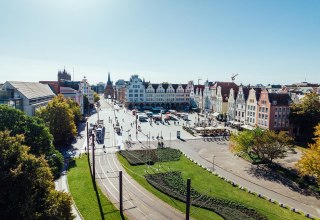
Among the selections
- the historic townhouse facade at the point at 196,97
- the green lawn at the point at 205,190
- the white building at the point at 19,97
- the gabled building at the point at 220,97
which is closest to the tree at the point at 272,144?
the green lawn at the point at 205,190

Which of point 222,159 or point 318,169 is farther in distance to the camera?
point 222,159

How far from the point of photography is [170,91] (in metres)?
134

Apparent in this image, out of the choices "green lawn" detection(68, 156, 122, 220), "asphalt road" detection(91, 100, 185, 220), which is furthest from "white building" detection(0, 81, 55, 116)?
"green lawn" detection(68, 156, 122, 220)

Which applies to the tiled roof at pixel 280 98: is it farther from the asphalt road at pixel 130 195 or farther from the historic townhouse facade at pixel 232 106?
the asphalt road at pixel 130 195

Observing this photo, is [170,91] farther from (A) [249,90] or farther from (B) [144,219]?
(B) [144,219]

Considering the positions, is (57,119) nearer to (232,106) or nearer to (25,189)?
(25,189)

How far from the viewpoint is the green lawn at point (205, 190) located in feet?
94.3

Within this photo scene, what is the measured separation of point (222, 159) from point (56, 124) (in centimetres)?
3523

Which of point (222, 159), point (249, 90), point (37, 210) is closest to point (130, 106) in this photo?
point (249, 90)

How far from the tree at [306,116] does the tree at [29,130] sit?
→ 197 ft

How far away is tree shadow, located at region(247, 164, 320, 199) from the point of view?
35.4m

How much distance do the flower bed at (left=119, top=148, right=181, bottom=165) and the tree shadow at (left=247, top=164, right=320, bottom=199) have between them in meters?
15.1

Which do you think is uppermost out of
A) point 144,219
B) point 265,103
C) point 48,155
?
point 265,103

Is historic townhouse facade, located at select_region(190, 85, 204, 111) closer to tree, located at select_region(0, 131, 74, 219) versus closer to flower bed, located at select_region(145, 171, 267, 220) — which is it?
flower bed, located at select_region(145, 171, 267, 220)
